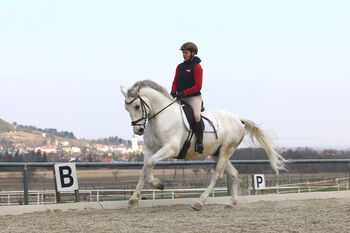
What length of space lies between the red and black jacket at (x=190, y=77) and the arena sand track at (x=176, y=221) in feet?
6.27

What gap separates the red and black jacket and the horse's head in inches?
37.0

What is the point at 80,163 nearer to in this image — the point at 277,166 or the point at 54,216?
the point at 54,216

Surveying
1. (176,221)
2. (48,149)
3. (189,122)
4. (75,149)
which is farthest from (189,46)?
(48,149)

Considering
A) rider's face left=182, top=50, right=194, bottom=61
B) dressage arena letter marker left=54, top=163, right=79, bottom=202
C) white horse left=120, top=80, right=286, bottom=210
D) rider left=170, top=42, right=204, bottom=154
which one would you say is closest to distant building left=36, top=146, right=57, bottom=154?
dressage arena letter marker left=54, top=163, right=79, bottom=202

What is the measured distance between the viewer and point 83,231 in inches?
230

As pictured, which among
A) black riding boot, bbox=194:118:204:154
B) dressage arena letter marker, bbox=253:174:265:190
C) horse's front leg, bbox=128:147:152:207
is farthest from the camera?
dressage arena letter marker, bbox=253:174:265:190

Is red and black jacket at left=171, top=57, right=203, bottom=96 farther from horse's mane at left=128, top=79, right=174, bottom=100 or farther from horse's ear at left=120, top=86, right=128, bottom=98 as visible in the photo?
horse's ear at left=120, top=86, right=128, bottom=98

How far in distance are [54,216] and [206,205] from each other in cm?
308

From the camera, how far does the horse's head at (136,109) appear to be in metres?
7.84

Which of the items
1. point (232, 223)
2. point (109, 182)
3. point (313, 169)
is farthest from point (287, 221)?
point (313, 169)

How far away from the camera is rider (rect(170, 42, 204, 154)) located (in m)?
8.67

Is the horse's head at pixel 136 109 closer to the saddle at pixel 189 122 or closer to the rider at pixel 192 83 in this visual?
the saddle at pixel 189 122

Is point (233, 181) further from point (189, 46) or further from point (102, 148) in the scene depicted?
point (102, 148)

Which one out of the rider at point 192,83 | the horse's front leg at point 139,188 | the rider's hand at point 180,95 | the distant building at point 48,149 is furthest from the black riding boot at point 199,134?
the distant building at point 48,149
